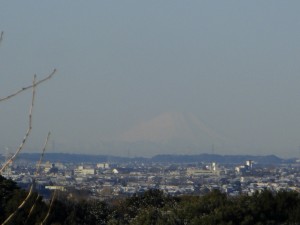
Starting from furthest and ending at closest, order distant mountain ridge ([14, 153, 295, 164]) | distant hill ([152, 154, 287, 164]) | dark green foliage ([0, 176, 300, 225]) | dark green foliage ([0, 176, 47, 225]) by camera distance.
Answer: distant hill ([152, 154, 287, 164]) < distant mountain ridge ([14, 153, 295, 164]) < dark green foliage ([0, 176, 300, 225]) < dark green foliage ([0, 176, 47, 225])

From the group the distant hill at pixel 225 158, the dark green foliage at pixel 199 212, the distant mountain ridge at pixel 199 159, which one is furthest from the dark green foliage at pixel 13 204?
the distant hill at pixel 225 158

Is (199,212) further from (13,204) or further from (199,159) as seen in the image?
(199,159)

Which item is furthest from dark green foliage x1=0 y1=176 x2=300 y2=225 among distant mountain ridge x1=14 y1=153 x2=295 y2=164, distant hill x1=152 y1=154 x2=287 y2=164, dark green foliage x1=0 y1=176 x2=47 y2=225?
distant hill x1=152 y1=154 x2=287 y2=164

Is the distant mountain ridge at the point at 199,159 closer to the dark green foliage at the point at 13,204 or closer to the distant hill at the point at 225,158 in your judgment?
the distant hill at the point at 225,158

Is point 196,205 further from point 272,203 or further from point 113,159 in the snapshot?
point 113,159

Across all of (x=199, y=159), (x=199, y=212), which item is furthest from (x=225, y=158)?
(x=199, y=212)

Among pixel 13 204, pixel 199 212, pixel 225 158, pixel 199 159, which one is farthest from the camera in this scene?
pixel 225 158

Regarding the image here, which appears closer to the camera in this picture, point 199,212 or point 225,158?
point 199,212

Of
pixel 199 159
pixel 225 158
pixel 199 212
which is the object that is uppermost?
pixel 225 158

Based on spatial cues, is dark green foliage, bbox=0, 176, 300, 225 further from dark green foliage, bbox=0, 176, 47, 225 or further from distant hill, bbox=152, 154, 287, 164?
distant hill, bbox=152, 154, 287, 164

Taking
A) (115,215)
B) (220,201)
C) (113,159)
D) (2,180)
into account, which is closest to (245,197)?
(220,201)

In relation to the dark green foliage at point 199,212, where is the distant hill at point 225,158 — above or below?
above

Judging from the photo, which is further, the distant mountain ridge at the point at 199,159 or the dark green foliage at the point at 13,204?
the distant mountain ridge at the point at 199,159
